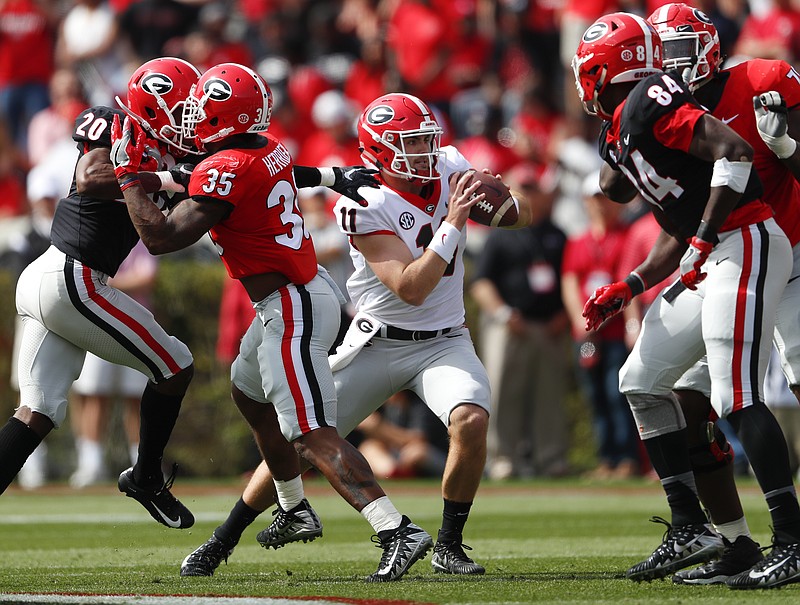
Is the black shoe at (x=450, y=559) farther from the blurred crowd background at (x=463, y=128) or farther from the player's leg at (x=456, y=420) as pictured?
the blurred crowd background at (x=463, y=128)

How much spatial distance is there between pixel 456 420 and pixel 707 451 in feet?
3.47

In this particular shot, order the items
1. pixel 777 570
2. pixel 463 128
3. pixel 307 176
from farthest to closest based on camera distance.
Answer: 1. pixel 463 128
2. pixel 307 176
3. pixel 777 570

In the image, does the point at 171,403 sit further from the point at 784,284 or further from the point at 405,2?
the point at 405,2

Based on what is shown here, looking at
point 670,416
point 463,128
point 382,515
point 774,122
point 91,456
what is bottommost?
point 91,456

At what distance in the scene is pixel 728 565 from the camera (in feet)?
18.3

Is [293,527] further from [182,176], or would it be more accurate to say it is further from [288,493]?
[182,176]

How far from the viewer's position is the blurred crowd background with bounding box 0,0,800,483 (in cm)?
1164

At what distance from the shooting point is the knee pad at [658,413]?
5777 millimetres

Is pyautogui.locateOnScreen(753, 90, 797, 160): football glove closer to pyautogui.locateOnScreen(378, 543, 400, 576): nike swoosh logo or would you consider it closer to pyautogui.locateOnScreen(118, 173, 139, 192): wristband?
pyautogui.locateOnScreen(378, 543, 400, 576): nike swoosh logo

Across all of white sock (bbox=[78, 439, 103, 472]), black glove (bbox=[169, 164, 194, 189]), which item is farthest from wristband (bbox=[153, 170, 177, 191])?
white sock (bbox=[78, 439, 103, 472])

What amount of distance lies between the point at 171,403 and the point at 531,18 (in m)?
9.00

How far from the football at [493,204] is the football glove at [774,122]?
1206 mm

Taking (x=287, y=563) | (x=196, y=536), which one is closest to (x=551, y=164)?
(x=196, y=536)

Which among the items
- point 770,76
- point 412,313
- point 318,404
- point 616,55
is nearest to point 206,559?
point 318,404
